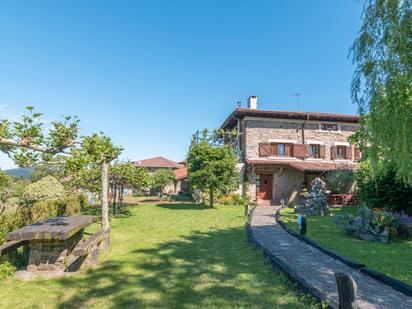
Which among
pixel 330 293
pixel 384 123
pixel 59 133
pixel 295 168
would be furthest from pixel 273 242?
pixel 295 168

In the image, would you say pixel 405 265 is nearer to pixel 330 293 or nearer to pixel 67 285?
pixel 330 293

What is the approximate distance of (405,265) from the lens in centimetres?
632

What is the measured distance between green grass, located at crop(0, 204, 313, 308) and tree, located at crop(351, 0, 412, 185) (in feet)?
10.7

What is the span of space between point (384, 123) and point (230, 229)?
282 inches

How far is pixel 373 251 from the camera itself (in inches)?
298

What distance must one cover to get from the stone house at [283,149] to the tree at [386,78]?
1591cm

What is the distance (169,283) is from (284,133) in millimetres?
19699

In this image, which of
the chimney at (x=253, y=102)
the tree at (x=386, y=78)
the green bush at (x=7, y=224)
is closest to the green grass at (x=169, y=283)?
the green bush at (x=7, y=224)

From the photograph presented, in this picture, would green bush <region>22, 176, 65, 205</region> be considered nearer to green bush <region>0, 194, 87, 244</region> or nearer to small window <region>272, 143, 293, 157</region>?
green bush <region>0, 194, 87, 244</region>

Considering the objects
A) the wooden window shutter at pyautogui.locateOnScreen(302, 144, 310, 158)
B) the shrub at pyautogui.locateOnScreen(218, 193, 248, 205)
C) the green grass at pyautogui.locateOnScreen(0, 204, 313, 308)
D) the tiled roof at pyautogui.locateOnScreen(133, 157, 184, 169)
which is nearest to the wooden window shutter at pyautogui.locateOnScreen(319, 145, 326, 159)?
the wooden window shutter at pyautogui.locateOnScreen(302, 144, 310, 158)

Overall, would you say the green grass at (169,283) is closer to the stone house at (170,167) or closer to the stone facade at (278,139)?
the stone facade at (278,139)

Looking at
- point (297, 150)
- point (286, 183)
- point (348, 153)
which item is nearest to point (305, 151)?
point (297, 150)

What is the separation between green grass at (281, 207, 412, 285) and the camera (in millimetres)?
6043

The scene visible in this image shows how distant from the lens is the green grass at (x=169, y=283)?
4410 mm
